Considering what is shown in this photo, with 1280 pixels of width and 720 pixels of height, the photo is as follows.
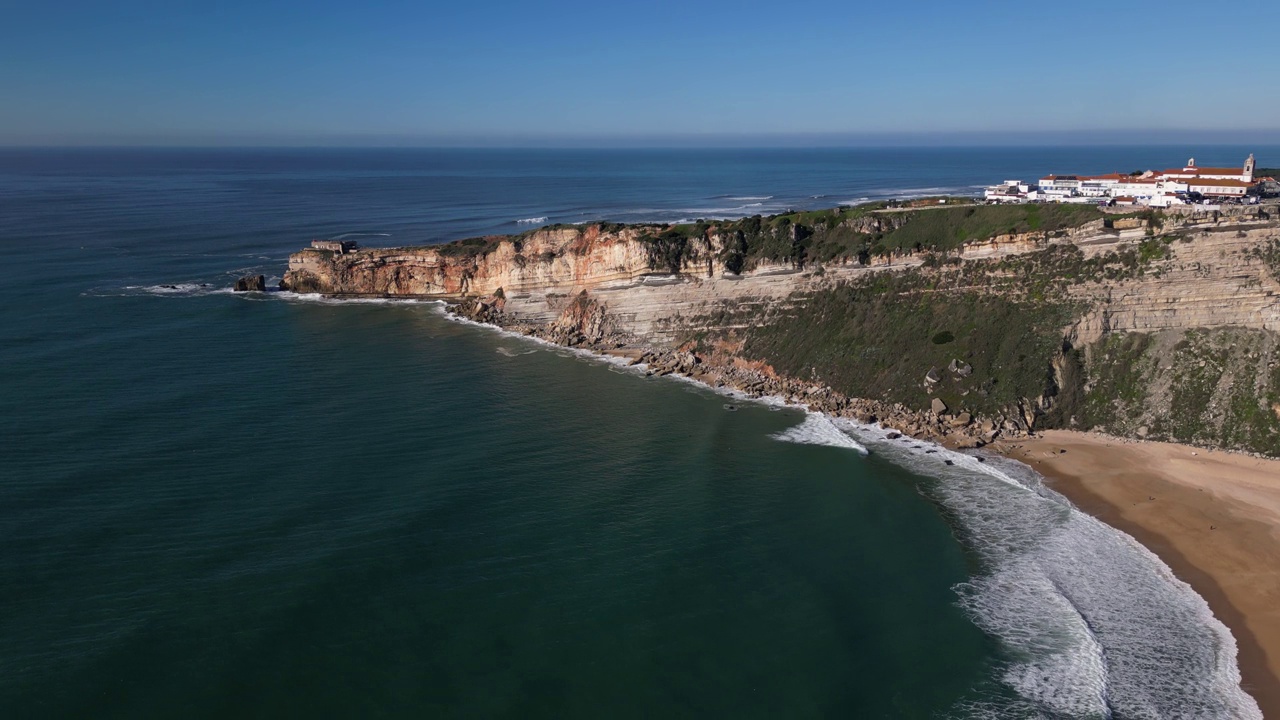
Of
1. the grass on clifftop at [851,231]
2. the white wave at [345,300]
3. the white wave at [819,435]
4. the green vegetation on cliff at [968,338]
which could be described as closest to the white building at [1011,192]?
the grass on clifftop at [851,231]

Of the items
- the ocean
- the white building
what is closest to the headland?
the ocean

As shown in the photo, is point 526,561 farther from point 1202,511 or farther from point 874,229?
point 874,229

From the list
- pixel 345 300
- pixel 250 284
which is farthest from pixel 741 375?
pixel 250 284

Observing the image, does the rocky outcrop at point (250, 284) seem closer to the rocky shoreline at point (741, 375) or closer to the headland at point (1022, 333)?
the rocky shoreline at point (741, 375)

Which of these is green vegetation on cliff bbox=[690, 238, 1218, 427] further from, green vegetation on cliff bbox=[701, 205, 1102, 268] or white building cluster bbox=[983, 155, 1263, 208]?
white building cluster bbox=[983, 155, 1263, 208]

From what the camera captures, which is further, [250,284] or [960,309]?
[250,284]

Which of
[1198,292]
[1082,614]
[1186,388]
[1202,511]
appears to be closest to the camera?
[1082,614]
